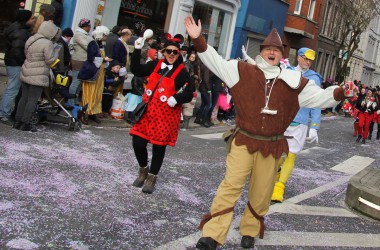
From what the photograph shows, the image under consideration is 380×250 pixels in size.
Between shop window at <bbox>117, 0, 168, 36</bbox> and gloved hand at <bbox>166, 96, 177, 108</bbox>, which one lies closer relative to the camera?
gloved hand at <bbox>166, 96, 177, 108</bbox>

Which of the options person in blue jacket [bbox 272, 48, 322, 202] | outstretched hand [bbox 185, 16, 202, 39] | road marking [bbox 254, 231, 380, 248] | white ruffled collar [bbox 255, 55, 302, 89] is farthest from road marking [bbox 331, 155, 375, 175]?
outstretched hand [bbox 185, 16, 202, 39]

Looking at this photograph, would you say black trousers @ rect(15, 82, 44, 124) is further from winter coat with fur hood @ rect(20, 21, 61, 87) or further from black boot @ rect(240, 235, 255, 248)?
black boot @ rect(240, 235, 255, 248)

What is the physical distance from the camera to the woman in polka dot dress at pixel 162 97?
5746 millimetres

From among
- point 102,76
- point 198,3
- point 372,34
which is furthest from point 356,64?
→ point 102,76

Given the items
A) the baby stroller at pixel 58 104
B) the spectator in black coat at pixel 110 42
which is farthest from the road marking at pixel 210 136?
the baby stroller at pixel 58 104

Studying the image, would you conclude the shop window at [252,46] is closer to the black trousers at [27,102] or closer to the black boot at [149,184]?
the black trousers at [27,102]

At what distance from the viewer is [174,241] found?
4523 mm

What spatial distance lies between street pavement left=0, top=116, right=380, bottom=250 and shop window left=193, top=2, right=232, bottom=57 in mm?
10841

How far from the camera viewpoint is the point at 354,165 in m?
11.3

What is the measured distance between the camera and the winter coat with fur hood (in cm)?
802

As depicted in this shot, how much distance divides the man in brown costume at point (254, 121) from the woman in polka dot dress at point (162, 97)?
4.13ft

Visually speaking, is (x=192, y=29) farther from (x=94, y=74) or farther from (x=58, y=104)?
(x=94, y=74)

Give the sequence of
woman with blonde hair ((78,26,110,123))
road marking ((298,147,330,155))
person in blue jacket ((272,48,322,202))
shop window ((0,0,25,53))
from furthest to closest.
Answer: shop window ((0,0,25,53)) < road marking ((298,147,330,155)) < woman with blonde hair ((78,26,110,123)) < person in blue jacket ((272,48,322,202))

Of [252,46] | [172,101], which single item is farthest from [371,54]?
[172,101]
